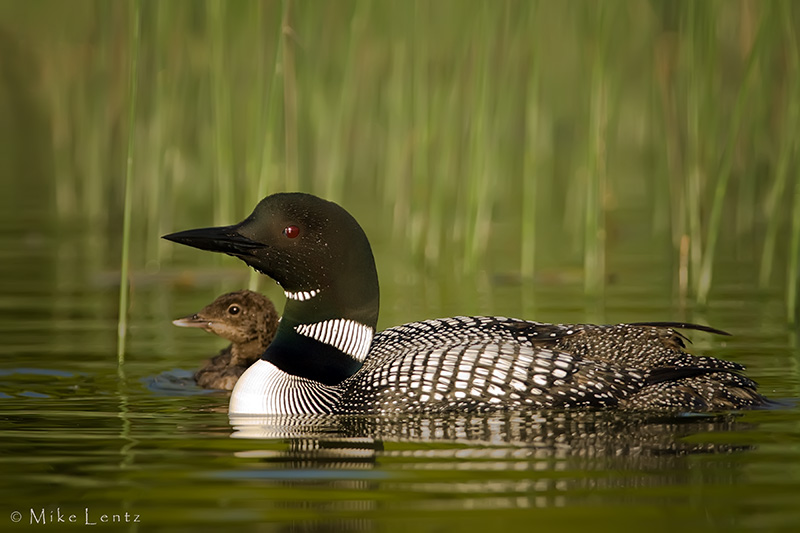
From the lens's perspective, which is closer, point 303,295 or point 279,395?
point 279,395

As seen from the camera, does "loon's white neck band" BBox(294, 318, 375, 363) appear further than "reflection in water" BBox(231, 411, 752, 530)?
Yes

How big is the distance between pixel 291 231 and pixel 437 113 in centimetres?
352

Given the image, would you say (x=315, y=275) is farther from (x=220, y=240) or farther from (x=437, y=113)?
(x=437, y=113)

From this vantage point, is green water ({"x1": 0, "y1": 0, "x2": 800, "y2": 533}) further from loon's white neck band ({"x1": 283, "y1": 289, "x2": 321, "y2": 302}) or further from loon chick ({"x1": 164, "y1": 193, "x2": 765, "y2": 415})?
loon's white neck band ({"x1": 283, "y1": 289, "x2": 321, "y2": 302})

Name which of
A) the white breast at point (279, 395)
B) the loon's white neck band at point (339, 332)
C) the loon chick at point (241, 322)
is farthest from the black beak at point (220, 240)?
the loon chick at point (241, 322)

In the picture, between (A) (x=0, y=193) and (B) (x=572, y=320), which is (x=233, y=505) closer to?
(B) (x=572, y=320)

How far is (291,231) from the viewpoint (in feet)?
18.8

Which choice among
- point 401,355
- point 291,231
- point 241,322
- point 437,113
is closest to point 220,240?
point 291,231

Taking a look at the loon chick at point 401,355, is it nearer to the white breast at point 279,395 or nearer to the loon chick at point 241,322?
the white breast at point 279,395

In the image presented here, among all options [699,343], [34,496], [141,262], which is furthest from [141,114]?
[34,496]

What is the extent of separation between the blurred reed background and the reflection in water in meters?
1.85

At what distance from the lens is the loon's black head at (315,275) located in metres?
5.74

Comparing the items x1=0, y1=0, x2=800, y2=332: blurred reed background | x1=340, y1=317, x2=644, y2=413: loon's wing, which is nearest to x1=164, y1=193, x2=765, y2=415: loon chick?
x1=340, y1=317, x2=644, y2=413: loon's wing

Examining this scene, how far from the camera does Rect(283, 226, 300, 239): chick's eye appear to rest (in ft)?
18.8
